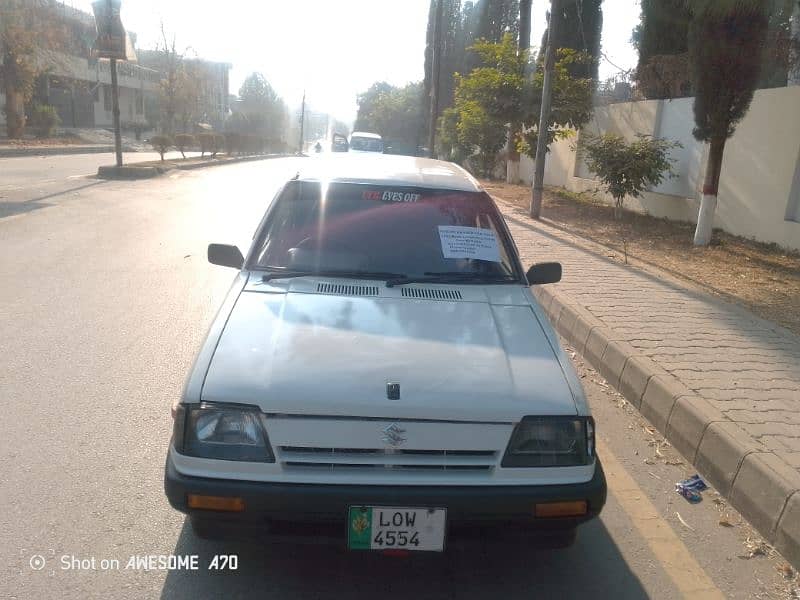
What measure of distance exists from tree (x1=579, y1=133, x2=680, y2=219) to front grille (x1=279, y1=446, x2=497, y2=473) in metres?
11.8

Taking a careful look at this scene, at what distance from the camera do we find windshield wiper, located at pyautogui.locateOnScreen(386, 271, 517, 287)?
3.67 metres

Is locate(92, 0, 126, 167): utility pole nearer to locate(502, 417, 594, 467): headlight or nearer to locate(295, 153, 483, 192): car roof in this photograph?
locate(295, 153, 483, 192): car roof

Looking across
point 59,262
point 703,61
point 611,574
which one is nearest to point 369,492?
point 611,574

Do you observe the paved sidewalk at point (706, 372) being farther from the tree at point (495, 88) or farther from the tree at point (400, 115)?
the tree at point (400, 115)

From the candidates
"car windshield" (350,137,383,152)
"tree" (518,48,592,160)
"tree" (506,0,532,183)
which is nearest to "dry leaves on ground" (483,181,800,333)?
"tree" (518,48,592,160)

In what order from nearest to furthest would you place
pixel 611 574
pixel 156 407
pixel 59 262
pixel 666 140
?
pixel 611 574 → pixel 156 407 → pixel 59 262 → pixel 666 140

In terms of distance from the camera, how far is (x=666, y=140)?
14.1 m

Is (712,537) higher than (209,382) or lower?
lower

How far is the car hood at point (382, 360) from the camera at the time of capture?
255 cm

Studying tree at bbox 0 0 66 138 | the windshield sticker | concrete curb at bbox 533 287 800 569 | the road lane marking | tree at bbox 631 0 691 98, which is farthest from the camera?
tree at bbox 0 0 66 138

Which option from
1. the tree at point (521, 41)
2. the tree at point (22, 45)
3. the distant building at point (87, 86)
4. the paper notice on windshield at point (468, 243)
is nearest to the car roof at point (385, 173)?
the paper notice on windshield at point (468, 243)

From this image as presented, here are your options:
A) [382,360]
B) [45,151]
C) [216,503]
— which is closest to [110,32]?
[45,151]

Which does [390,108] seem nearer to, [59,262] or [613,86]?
[613,86]

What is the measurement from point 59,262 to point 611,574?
7.80 metres
